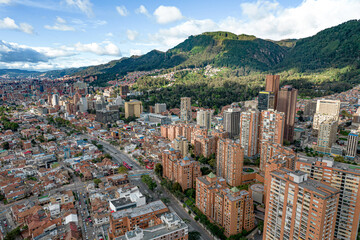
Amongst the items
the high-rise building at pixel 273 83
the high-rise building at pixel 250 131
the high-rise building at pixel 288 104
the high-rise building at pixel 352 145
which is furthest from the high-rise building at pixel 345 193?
the high-rise building at pixel 273 83

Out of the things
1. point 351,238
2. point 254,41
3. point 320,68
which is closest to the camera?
Result: point 351,238

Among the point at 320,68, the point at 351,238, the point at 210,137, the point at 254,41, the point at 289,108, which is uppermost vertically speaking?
the point at 254,41

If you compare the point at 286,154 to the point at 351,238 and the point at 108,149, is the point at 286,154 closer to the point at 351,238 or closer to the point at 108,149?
the point at 351,238

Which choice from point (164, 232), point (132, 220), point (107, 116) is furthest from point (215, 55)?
point (164, 232)

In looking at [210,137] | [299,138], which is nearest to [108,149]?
[210,137]

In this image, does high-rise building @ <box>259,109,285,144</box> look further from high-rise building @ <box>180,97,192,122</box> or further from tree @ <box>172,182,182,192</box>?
high-rise building @ <box>180,97,192,122</box>

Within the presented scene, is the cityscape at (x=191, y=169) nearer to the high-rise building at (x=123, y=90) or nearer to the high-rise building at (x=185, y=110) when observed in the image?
the high-rise building at (x=185, y=110)
